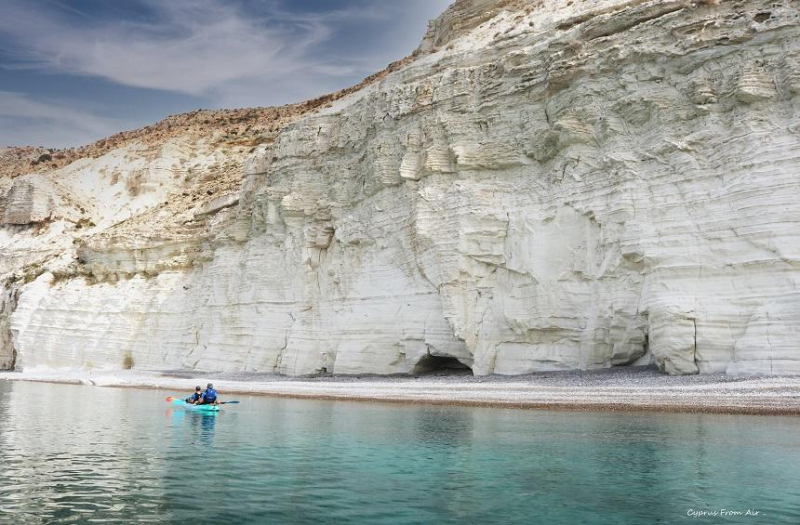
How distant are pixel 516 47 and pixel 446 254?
1041cm

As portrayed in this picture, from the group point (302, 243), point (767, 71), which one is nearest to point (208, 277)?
point (302, 243)

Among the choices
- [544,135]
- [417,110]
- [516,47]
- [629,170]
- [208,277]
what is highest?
[516,47]

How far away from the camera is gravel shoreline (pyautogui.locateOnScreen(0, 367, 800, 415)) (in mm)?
16609

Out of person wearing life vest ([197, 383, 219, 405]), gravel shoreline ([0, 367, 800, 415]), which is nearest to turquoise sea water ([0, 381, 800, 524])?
gravel shoreline ([0, 367, 800, 415])

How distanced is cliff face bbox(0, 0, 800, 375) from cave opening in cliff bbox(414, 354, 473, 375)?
56 cm

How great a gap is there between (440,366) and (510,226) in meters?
7.91

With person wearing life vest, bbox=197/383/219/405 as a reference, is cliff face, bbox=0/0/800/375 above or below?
above

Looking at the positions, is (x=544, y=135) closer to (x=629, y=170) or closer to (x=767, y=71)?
(x=629, y=170)

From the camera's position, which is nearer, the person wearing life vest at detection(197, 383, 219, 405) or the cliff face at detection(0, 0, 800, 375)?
the person wearing life vest at detection(197, 383, 219, 405)

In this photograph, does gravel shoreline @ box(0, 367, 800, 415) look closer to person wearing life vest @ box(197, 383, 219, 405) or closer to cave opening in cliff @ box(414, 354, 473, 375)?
cave opening in cliff @ box(414, 354, 473, 375)

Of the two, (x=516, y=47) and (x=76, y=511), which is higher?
(x=516, y=47)

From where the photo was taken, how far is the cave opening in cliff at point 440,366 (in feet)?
100.0

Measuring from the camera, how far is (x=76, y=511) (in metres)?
8.24

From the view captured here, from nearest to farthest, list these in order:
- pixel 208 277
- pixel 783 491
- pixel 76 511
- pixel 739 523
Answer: pixel 739 523 → pixel 76 511 → pixel 783 491 → pixel 208 277
